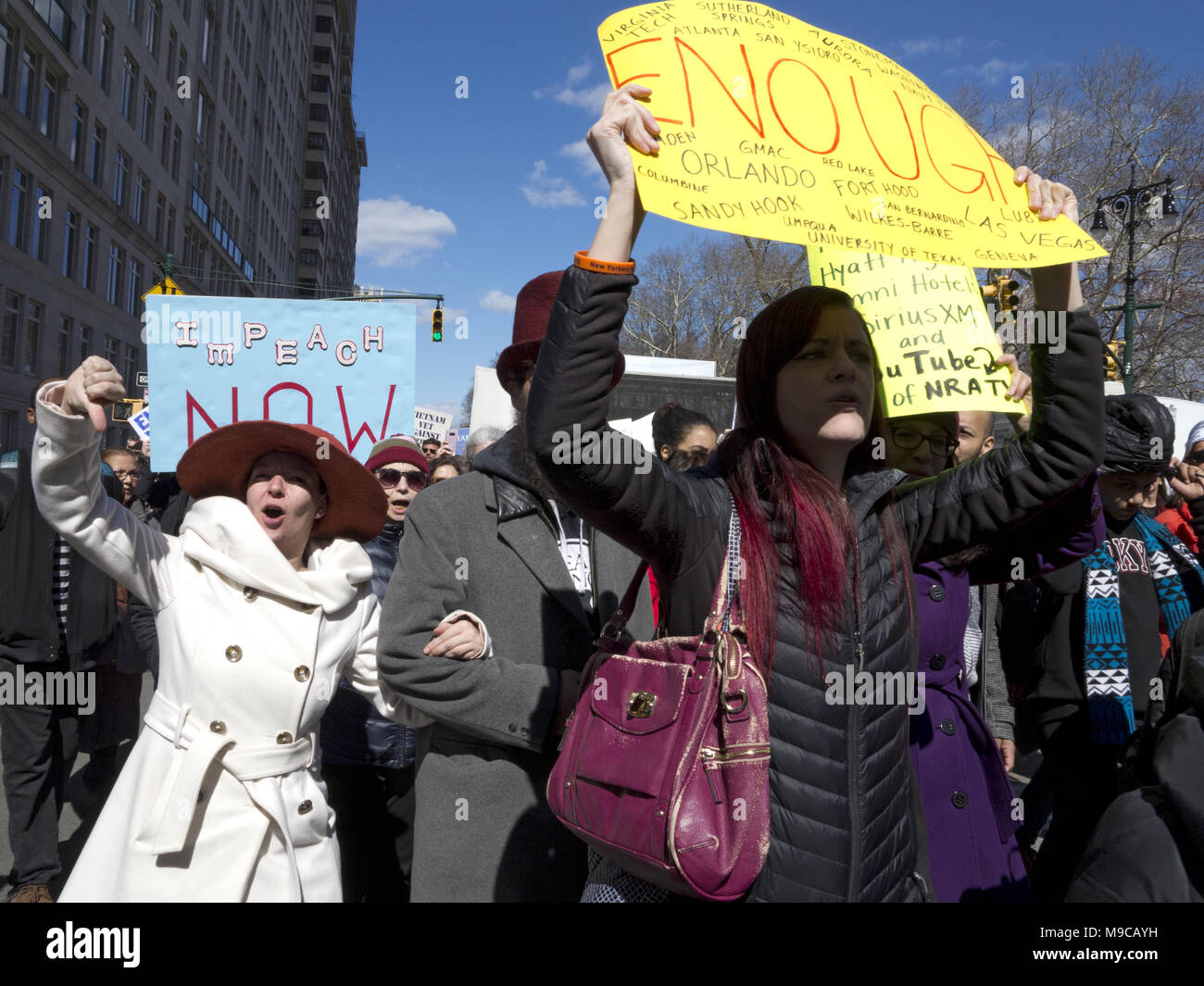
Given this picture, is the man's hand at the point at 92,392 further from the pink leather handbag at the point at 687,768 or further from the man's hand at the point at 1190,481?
the man's hand at the point at 1190,481

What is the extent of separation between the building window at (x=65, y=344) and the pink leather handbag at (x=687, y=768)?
28538mm

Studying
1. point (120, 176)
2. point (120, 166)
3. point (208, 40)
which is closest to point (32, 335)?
point (120, 176)

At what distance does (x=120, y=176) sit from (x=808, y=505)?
112 feet

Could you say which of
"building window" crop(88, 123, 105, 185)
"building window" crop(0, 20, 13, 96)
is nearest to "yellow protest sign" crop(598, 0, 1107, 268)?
"building window" crop(0, 20, 13, 96)

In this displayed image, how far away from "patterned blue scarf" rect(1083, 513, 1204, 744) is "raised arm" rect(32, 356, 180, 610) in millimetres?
3378

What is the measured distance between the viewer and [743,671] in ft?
4.87

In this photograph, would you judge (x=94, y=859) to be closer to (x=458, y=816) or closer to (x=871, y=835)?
(x=458, y=816)

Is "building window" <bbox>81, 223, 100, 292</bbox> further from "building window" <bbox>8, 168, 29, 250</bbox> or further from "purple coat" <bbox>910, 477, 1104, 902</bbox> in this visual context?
"purple coat" <bbox>910, 477, 1104, 902</bbox>

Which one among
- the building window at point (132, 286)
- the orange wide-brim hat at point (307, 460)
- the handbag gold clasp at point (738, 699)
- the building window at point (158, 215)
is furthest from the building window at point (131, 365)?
the handbag gold clasp at point (738, 699)

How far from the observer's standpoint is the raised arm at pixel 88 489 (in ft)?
7.04

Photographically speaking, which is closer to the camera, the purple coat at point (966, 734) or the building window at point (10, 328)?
the purple coat at point (966, 734)

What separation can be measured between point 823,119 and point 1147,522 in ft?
9.37

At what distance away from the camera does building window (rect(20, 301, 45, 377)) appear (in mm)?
23562

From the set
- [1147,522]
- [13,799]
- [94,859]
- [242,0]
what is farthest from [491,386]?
[242,0]
